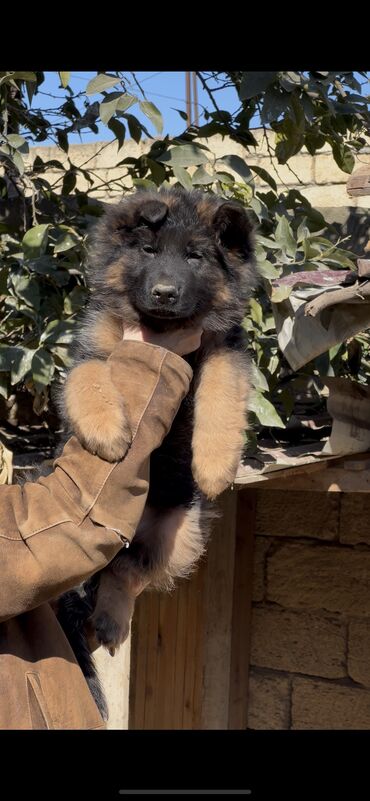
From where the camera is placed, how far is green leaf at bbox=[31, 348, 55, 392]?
12.8 feet

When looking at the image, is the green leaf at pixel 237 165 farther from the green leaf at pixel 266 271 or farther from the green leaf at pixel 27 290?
the green leaf at pixel 27 290

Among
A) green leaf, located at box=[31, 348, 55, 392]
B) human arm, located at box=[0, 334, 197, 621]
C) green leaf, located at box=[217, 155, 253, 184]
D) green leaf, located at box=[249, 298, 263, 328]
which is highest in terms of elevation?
green leaf, located at box=[217, 155, 253, 184]

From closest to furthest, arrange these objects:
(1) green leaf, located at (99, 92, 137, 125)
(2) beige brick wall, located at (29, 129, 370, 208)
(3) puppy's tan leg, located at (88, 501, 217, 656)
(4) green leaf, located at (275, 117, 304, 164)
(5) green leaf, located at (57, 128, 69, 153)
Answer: (3) puppy's tan leg, located at (88, 501, 217, 656) → (1) green leaf, located at (99, 92, 137, 125) → (4) green leaf, located at (275, 117, 304, 164) → (5) green leaf, located at (57, 128, 69, 153) → (2) beige brick wall, located at (29, 129, 370, 208)

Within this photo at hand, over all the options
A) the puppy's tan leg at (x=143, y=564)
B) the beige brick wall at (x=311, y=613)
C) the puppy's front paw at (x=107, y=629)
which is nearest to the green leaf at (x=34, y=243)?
the puppy's tan leg at (x=143, y=564)

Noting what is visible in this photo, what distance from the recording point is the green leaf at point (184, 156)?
3926mm

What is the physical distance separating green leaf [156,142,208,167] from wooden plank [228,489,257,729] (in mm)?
2259

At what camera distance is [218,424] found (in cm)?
293

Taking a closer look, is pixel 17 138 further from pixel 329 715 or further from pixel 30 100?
pixel 329 715

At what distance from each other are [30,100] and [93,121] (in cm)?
62

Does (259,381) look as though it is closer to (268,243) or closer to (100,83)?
(268,243)

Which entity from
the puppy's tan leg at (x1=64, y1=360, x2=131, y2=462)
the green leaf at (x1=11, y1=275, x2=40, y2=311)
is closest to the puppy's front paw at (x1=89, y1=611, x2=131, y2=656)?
the puppy's tan leg at (x1=64, y1=360, x2=131, y2=462)

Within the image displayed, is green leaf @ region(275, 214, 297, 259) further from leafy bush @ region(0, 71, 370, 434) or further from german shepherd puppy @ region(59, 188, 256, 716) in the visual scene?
german shepherd puppy @ region(59, 188, 256, 716)

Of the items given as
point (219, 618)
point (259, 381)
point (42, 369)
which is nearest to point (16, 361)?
point (42, 369)

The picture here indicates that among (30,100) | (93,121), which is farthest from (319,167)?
(30,100)
